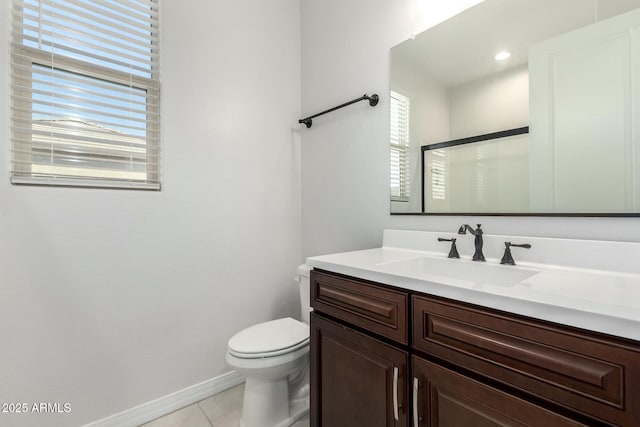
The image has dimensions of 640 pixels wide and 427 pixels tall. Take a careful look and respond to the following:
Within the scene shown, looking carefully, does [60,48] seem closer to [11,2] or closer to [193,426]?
[11,2]

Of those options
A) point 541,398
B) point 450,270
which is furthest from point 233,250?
point 541,398

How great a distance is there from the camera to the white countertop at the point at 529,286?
1.86 ft

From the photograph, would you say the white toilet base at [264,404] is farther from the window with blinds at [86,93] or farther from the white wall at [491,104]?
the white wall at [491,104]

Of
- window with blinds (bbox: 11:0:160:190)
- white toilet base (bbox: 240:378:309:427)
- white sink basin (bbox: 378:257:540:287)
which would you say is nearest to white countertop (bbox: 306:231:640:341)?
white sink basin (bbox: 378:257:540:287)

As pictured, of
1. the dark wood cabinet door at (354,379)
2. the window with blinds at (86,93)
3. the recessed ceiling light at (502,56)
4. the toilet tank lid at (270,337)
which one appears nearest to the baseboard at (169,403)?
the toilet tank lid at (270,337)

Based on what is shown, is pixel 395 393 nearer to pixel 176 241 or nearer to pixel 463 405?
pixel 463 405

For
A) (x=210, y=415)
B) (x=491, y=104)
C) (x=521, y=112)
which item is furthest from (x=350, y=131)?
(x=210, y=415)

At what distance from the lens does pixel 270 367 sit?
133cm

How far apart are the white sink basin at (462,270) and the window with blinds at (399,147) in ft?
1.30

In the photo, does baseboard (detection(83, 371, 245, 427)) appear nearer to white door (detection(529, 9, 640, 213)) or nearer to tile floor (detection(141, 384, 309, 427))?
tile floor (detection(141, 384, 309, 427))

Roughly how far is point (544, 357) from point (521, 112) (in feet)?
3.06

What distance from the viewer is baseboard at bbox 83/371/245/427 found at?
4.76 feet

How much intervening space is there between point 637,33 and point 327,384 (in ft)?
5.19

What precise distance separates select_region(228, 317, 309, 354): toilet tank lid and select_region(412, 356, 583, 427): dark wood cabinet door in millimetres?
714
